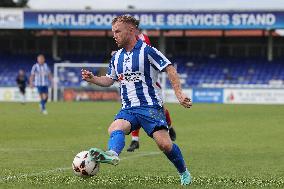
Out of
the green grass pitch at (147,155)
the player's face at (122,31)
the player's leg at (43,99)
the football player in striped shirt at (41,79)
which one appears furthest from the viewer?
the football player in striped shirt at (41,79)

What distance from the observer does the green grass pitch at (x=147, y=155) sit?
9.95 m

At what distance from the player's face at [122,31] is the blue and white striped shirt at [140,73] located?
26 cm

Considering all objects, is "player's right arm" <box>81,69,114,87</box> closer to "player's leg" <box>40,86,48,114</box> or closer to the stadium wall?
"player's leg" <box>40,86,48,114</box>

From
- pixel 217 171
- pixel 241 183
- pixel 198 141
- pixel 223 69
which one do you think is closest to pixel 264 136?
pixel 198 141

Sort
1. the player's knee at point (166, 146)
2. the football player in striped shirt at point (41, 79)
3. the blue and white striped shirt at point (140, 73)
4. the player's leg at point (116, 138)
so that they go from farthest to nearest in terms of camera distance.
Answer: the football player in striped shirt at point (41, 79)
the blue and white striped shirt at point (140, 73)
the player's knee at point (166, 146)
the player's leg at point (116, 138)

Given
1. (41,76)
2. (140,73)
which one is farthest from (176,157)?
(41,76)

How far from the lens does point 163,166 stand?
41.4 feet

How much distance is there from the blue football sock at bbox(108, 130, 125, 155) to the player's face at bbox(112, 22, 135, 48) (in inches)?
45.0

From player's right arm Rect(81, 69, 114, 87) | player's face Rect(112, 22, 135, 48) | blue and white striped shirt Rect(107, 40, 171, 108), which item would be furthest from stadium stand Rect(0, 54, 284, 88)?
player's face Rect(112, 22, 135, 48)

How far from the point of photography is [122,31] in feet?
30.8

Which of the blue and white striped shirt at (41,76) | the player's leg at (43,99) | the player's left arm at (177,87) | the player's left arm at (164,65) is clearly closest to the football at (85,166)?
the player's left arm at (177,87)

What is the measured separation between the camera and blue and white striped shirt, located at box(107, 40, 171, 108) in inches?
378

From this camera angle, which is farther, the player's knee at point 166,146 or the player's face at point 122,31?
the player's knee at point 166,146

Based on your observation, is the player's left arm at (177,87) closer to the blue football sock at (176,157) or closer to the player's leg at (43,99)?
the blue football sock at (176,157)
